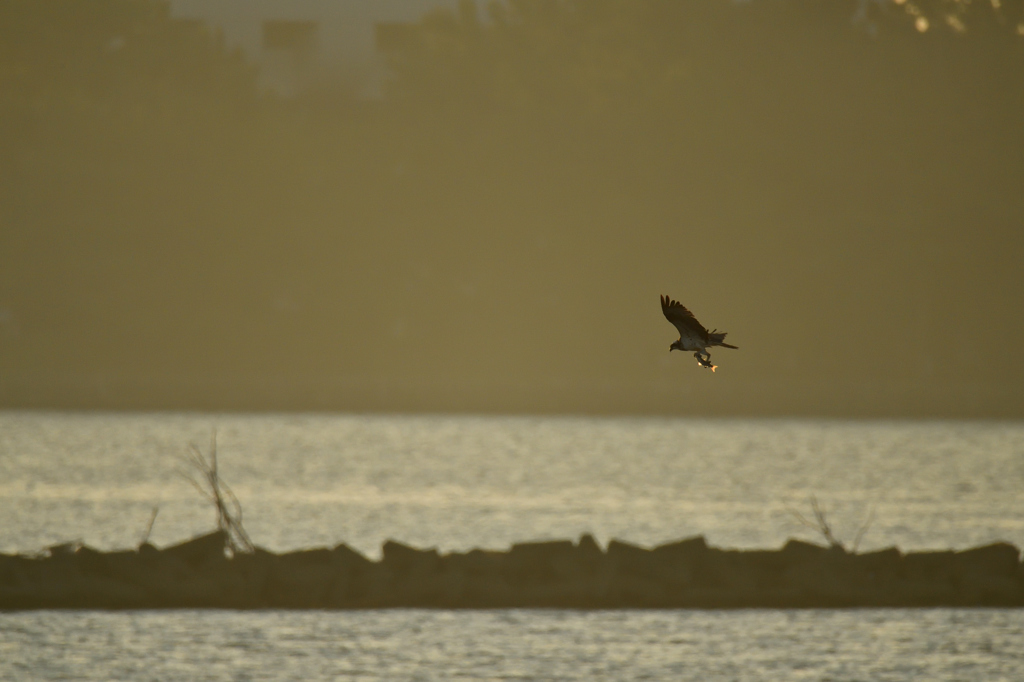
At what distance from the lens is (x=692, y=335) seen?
30.5ft

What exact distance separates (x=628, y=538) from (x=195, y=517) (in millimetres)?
20747

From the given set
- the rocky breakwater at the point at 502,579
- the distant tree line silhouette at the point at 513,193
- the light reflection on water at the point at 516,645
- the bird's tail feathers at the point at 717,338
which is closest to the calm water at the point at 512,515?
the light reflection on water at the point at 516,645

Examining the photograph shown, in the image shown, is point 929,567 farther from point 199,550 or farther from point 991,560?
point 199,550

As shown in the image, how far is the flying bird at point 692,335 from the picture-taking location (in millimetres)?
9141

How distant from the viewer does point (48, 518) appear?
6850 centimetres

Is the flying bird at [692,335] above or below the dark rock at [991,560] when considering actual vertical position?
above

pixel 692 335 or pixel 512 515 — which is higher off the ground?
pixel 512 515

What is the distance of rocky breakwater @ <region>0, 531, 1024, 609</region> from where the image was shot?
108 ft

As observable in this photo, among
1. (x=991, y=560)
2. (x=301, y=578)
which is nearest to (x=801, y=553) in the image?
(x=991, y=560)

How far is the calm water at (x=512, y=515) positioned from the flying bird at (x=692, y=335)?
23404 millimetres

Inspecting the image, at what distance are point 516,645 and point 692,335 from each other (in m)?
24.7

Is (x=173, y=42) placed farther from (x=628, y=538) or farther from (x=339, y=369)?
(x=628, y=538)

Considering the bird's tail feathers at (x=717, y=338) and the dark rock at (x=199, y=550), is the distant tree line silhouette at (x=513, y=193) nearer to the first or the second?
the dark rock at (x=199, y=550)

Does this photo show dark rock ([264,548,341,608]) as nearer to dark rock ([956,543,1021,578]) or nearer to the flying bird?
dark rock ([956,543,1021,578])
